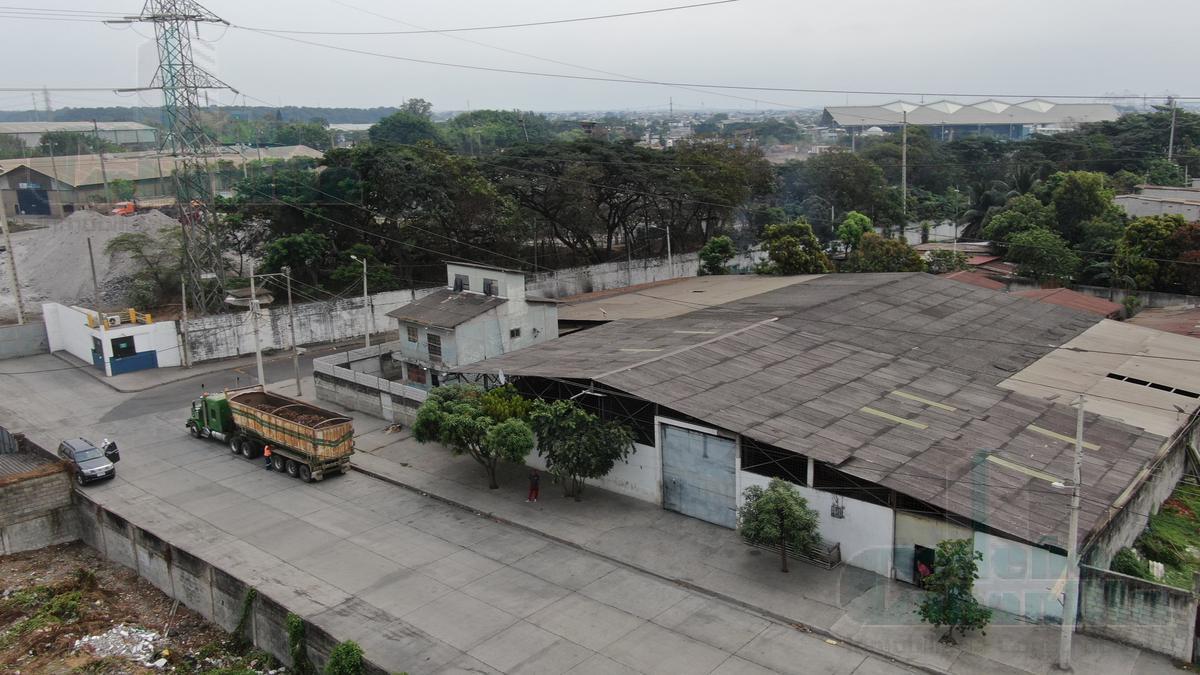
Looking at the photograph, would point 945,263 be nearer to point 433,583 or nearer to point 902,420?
point 902,420

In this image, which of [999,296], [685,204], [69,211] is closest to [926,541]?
[999,296]

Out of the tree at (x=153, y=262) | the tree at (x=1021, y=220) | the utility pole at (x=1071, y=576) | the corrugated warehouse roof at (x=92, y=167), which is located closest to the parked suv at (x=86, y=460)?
the tree at (x=153, y=262)

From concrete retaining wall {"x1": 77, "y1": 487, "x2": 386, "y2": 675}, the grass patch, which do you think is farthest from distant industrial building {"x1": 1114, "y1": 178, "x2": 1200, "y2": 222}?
concrete retaining wall {"x1": 77, "y1": 487, "x2": 386, "y2": 675}

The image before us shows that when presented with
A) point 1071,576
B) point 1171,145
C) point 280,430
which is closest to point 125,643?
point 280,430

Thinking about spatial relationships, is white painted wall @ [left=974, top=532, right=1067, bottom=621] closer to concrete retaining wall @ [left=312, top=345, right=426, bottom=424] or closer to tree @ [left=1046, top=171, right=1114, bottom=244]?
concrete retaining wall @ [left=312, top=345, right=426, bottom=424]

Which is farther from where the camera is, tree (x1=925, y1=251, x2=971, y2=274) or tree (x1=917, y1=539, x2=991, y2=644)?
tree (x1=925, y1=251, x2=971, y2=274)

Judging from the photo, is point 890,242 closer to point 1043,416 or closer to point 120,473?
point 1043,416
